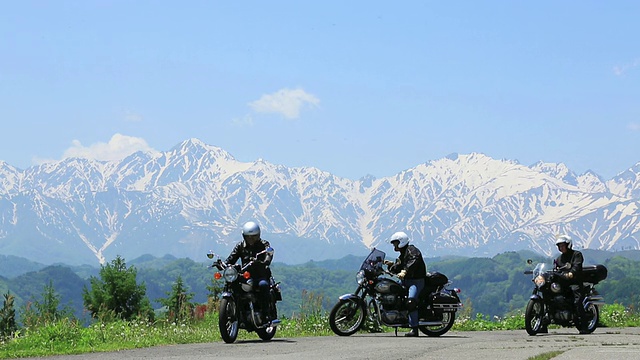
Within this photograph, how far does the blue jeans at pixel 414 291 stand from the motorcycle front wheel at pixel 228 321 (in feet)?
13.2

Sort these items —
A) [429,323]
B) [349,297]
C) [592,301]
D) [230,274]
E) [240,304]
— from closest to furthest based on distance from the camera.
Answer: [230,274], [240,304], [349,297], [429,323], [592,301]

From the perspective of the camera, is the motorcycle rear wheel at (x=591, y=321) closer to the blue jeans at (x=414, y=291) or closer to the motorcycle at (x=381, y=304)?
the motorcycle at (x=381, y=304)

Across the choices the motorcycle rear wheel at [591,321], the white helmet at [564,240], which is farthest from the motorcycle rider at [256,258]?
the motorcycle rear wheel at [591,321]

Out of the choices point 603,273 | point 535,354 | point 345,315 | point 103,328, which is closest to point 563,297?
point 603,273

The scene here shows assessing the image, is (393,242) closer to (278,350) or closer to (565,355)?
(278,350)

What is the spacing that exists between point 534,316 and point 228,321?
7064 mm

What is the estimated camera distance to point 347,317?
1938cm

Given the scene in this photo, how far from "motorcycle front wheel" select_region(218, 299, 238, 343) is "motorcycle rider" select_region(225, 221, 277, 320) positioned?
0.72 meters

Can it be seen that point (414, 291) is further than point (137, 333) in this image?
Yes

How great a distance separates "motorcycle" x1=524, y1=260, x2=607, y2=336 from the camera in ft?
66.6


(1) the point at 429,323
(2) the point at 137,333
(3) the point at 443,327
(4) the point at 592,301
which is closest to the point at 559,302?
(4) the point at 592,301

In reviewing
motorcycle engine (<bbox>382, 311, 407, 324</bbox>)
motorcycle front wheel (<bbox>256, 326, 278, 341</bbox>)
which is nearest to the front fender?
motorcycle engine (<bbox>382, 311, 407, 324</bbox>)

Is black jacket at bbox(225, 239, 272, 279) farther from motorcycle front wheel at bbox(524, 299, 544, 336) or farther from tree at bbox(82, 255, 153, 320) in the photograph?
tree at bbox(82, 255, 153, 320)

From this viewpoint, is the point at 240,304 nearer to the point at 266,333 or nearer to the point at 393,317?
the point at 266,333
